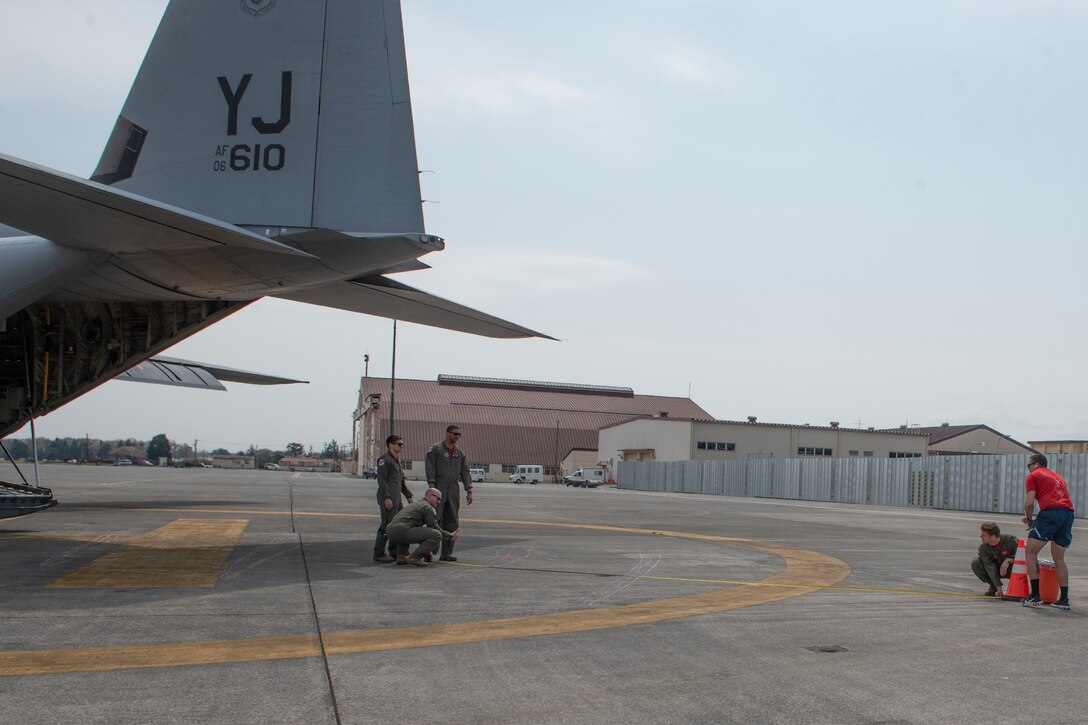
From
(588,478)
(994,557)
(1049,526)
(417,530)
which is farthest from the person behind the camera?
(588,478)

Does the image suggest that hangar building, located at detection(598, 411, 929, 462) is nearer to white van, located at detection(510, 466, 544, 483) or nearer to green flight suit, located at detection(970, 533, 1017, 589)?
white van, located at detection(510, 466, 544, 483)

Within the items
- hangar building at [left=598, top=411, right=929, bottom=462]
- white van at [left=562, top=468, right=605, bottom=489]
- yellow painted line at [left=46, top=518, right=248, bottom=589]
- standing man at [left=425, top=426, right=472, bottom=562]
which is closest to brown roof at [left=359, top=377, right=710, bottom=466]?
white van at [left=562, top=468, right=605, bottom=489]

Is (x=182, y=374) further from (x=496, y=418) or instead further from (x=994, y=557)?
(x=496, y=418)

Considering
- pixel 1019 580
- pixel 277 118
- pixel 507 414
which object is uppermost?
pixel 277 118

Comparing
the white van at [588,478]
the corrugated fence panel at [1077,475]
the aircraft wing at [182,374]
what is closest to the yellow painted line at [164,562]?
the aircraft wing at [182,374]

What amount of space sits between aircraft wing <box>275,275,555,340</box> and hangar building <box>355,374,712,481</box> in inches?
2675

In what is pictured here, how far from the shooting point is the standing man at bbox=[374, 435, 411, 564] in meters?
12.4

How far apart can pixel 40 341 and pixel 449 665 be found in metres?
15.0

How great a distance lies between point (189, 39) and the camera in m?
14.6

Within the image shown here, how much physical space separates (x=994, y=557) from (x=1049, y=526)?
892 mm

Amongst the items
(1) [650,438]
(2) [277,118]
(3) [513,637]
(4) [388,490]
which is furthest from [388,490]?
(1) [650,438]

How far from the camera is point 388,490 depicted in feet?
41.6

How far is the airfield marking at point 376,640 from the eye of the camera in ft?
20.2

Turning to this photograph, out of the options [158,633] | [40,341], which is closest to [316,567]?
[158,633]
